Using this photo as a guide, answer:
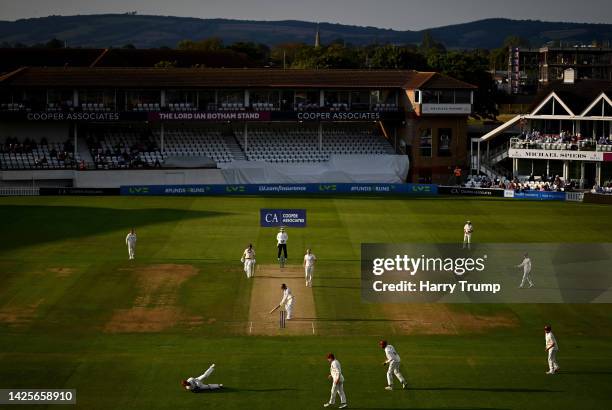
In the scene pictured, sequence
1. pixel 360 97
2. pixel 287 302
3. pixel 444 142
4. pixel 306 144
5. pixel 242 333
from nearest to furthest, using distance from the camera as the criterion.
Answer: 1. pixel 242 333
2. pixel 287 302
3. pixel 444 142
4. pixel 306 144
5. pixel 360 97

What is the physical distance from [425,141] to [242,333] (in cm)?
4413

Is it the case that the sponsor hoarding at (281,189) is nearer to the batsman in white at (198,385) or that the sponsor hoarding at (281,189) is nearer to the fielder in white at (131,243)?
the fielder in white at (131,243)

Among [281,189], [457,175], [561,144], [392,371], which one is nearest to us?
[392,371]

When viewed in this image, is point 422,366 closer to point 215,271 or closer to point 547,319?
point 547,319

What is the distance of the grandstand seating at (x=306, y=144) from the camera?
236 ft

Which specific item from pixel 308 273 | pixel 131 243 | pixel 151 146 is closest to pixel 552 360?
pixel 308 273

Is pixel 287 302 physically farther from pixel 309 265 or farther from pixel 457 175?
pixel 457 175

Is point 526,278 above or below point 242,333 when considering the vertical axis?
above

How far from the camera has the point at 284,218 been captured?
43.2m

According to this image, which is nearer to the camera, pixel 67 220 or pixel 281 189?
pixel 67 220

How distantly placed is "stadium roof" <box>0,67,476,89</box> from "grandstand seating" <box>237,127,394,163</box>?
3.78m

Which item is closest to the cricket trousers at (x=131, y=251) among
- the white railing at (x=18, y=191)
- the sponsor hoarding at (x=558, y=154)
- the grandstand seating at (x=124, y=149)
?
the white railing at (x=18, y=191)

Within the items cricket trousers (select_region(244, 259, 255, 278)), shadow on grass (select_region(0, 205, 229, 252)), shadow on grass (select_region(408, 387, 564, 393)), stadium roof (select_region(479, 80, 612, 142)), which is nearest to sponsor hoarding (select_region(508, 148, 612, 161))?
stadium roof (select_region(479, 80, 612, 142))

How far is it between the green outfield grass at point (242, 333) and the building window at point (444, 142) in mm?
20201
